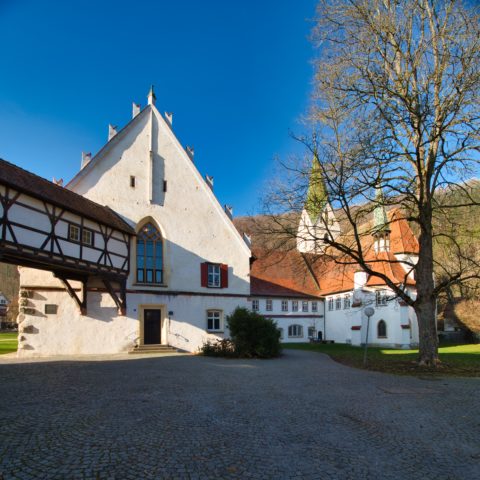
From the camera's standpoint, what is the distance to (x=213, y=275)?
78.4ft

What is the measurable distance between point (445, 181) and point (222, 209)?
41.3ft

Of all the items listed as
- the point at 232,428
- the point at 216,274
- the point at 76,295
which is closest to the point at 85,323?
the point at 76,295

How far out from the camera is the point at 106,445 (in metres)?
5.42

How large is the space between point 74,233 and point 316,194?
31.8ft

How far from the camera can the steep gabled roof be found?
45.3 ft

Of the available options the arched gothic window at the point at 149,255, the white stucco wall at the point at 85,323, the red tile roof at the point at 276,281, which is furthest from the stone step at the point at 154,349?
the red tile roof at the point at 276,281

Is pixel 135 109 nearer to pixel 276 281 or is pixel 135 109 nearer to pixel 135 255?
pixel 135 255

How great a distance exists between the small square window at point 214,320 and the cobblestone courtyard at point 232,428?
1189 cm

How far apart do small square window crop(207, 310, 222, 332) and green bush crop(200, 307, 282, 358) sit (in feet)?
12.0

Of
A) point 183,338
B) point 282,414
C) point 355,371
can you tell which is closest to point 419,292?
point 355,371

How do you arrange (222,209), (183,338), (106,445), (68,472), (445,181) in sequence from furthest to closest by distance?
(222,209) → (183,338) → (445,181) → (106,445) → (68,472)

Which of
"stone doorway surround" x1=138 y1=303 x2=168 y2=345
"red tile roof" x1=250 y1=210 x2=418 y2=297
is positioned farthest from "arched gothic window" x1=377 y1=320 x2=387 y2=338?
"stone doorway surround" x1=138 y1=303 x2=168 y2=345

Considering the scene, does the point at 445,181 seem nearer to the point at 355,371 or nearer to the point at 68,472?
the point at 355,371

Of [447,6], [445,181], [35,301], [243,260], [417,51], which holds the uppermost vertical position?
[447,6]
